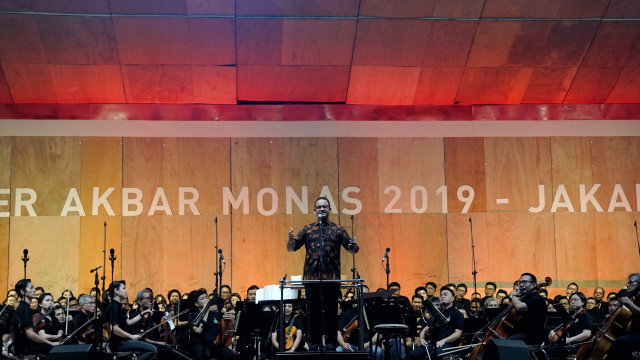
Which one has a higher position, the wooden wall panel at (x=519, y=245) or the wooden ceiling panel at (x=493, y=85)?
the wooden ceiling panel at (x=493, y=85)

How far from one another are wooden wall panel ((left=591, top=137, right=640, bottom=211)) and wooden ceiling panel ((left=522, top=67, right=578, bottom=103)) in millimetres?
1097

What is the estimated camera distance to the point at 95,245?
13555 mm

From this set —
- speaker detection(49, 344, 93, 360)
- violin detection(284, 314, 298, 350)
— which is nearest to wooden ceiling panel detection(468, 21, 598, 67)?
violin detection(284, 314, 298, 350)

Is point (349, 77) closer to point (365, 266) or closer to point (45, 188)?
point (365, 266)

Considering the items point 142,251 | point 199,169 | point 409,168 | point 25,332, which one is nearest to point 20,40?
point 199,169

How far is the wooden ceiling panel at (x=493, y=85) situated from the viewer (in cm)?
1396

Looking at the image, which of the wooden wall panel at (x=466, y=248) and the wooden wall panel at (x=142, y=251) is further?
the wooden wall panel at (x=466, y=248)

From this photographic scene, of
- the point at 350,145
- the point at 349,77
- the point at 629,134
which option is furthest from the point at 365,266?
the point at 629,134

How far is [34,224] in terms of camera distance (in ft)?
44.3

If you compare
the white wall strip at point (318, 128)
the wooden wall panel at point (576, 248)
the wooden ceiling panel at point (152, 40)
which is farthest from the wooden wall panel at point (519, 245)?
the wooden ceiling panel at point (152, 40)

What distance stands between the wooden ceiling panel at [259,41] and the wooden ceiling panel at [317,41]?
0.40ft

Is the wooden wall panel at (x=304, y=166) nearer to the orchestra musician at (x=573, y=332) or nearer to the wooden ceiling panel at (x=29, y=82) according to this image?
the wooden ceiling panel at (x=29, y=82)

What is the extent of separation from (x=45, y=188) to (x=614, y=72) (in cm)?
1043

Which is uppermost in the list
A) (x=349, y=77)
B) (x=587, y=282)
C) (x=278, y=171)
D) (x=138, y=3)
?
(x=138, y=3)
